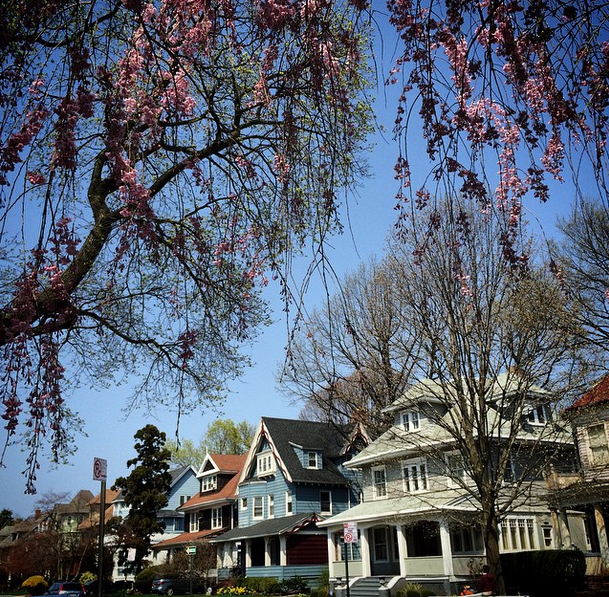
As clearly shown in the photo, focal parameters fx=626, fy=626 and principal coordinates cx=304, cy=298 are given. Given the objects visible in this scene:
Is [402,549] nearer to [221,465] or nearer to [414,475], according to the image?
[414,475]

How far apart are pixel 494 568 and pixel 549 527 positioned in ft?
33.4

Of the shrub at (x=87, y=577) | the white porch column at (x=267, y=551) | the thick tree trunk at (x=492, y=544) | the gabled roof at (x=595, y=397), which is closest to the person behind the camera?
the thick tree trunk at (x=492, y=544)

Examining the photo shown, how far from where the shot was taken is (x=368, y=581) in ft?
86.5

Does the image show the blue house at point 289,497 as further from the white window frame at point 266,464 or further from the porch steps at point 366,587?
the porch steps at point 366,587

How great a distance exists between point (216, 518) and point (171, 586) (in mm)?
8498

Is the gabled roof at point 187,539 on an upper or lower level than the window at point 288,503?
lower

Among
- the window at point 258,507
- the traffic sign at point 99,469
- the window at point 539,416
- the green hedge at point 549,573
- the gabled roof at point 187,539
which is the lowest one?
the green hedge at point 549,573

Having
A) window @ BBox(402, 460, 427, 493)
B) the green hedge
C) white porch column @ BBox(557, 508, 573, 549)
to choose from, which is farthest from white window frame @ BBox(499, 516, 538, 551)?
window @ BBox(402, 460, 427, 493)

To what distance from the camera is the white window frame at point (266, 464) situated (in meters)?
38.2

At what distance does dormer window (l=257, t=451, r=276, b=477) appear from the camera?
3828 cm

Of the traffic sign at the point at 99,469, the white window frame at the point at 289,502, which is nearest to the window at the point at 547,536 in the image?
the white window frame at the point at 289,502

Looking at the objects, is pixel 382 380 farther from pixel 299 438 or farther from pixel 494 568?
pixel 494 568

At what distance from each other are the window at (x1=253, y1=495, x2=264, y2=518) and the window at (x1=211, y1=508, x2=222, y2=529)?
6.13m

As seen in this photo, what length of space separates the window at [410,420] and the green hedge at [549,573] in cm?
725
